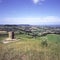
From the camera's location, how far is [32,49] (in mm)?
3451

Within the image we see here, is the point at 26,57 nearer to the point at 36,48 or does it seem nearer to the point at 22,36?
the point at 36,48

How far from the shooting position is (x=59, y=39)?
371 centimetres

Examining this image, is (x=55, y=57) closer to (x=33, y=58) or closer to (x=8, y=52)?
(x=33, y=58)

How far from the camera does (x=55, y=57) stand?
323 cm

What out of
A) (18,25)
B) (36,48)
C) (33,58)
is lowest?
(33,58)

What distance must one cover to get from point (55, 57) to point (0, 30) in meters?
1.99

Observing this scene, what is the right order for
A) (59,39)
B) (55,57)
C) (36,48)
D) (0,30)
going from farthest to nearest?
1. (0,30)
2. (59,39)
3. (36,48)
4. (55,57)

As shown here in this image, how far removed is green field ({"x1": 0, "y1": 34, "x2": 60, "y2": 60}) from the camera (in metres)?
3.30

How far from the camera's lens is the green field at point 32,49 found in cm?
330

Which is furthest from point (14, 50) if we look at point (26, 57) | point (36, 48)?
point (36, 48)

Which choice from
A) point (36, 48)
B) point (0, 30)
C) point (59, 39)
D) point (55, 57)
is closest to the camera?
point (55, 57)

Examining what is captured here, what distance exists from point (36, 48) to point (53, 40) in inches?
22.9

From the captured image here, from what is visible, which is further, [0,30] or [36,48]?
[0,30]

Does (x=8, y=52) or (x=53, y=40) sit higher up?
(x=53, y=40)
